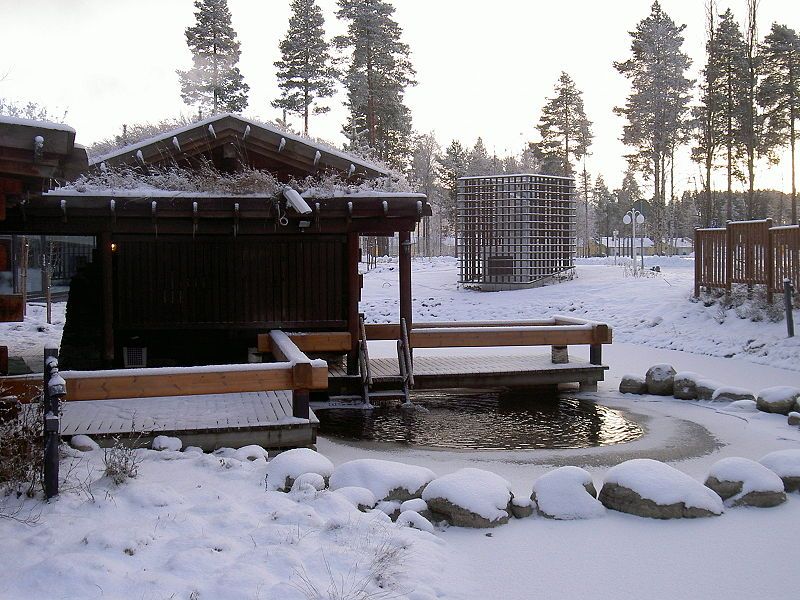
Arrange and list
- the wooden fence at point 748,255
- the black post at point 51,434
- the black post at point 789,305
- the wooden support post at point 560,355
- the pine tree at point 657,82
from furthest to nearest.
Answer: the pine tree at point 657,82
the wooden fence at point 748,255
the black post at point 789,305
the wooden support post at point 560,355
the black post at point 51,434

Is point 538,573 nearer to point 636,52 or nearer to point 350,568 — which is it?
point 350,568

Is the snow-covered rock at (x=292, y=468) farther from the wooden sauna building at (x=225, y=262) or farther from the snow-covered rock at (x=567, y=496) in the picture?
the wooden sauna building at (x=225, y=262)

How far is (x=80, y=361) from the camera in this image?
12.7 metres

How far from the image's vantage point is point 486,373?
12820 millimetres

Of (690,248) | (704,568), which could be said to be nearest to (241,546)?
(704,568)

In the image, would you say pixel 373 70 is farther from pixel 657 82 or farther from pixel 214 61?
pixel 657 82

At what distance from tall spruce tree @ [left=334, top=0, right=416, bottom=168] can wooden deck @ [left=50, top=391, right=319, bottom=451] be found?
34693 mm

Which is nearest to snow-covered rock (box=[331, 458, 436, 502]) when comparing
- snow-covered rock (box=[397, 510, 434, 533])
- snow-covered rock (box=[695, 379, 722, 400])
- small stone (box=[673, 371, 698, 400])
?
snow-covered rock (box=[397, 510, 434, 533])

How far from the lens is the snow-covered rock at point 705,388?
478 inches

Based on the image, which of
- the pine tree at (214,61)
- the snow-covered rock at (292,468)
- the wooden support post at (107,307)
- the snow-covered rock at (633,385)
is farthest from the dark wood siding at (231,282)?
the pine tree at (214,61)

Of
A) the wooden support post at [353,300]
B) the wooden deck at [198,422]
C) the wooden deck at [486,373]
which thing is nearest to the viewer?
the wooden deck at [198,422]

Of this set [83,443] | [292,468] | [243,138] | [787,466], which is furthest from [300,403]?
[243,138]

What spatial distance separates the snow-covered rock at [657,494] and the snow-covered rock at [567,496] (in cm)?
19

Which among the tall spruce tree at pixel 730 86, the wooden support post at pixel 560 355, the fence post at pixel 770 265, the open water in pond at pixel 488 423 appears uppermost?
the tall spruce tree at pixel 730 86
